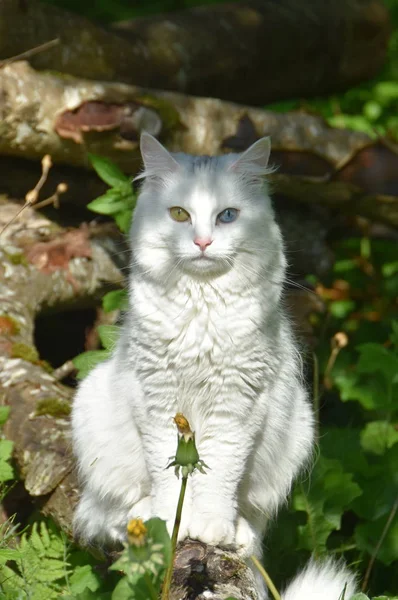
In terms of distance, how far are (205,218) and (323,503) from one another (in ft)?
4.66

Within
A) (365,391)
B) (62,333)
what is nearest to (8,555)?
(365,391)

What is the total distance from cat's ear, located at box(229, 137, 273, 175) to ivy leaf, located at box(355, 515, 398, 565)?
63.5 inches

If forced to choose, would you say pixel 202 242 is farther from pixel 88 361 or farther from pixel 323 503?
A: pixel 323 503

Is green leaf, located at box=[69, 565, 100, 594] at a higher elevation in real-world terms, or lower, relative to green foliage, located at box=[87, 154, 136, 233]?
lower

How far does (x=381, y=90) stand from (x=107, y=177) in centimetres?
322

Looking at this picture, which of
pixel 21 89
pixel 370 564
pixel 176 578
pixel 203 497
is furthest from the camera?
pixel 21 89

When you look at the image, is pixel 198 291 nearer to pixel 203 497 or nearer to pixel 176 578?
pixel 203 497

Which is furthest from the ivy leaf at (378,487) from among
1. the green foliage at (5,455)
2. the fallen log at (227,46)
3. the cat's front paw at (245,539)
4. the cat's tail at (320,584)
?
the fallen log at (227,46)

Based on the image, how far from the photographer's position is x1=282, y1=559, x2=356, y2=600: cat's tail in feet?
8.91

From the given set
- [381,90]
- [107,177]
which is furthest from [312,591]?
[381,90]

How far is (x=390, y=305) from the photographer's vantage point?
5.43 meters

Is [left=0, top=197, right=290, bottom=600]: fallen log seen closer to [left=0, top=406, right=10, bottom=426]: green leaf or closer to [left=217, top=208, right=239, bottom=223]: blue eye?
[left=0, top=406, right=10, bottom=426]: green leaf

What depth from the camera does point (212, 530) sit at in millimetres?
2518

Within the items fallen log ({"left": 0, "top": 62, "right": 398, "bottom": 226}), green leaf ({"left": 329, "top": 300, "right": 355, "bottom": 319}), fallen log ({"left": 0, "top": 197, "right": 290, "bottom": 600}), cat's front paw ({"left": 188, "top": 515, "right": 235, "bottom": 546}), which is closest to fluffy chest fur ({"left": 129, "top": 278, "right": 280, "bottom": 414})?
cat's front paw ({"left": 188, "top": 515, "right": 235, "bottom": 546})
